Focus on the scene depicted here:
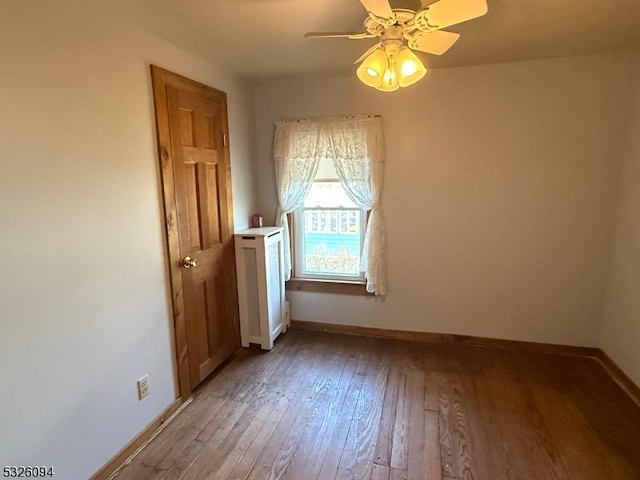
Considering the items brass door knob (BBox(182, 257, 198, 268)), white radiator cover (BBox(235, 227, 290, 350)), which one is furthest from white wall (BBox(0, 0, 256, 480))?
white radiator cover (BBox(235, 227, 290, 350))

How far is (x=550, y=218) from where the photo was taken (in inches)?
111

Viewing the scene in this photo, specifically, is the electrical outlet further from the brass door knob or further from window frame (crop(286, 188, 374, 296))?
window frame (crop(286, 188, 374, 296))

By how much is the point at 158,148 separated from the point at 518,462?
2.69m

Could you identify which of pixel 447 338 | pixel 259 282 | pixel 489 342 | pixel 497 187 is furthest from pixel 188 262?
pixel 489 342

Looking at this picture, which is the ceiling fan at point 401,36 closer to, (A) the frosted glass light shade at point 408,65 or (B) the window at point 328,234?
(A) the frosted glass light shade at point 408,65

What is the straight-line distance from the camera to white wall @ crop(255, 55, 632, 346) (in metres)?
2.67

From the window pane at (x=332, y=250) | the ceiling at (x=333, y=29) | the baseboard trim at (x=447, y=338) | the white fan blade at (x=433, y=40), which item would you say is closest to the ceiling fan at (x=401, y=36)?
the white fan blade at (x=433, y=40)

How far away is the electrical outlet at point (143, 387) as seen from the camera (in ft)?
6.74

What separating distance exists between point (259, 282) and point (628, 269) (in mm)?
2778

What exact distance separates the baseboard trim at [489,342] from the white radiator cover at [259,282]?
536mm

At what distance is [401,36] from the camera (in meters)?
1.66

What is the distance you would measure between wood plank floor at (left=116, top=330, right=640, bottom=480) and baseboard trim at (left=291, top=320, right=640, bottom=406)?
6 cm

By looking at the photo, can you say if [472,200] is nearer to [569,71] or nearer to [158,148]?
[569,71]

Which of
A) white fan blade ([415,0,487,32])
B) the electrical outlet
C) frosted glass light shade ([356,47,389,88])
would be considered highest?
white fan blade ([415,0,487,32])
